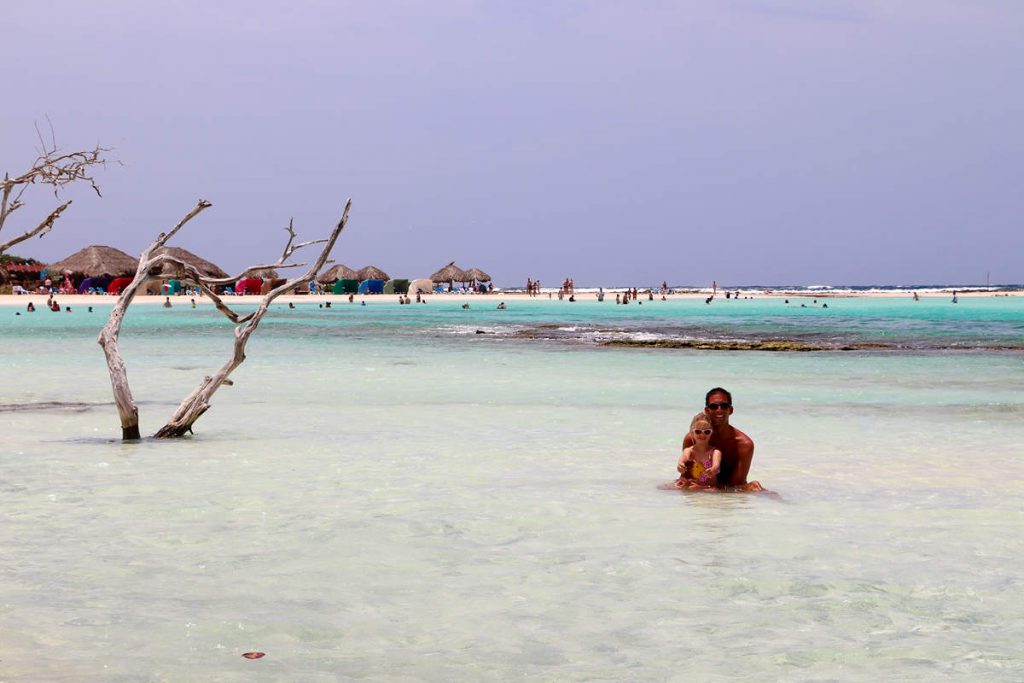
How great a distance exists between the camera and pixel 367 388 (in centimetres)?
2148

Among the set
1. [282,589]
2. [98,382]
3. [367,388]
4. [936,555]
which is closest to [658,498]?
[936,555]

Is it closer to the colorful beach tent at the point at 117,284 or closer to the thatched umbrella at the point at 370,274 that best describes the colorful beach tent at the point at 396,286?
the thatched umbrella at the point at 370,274

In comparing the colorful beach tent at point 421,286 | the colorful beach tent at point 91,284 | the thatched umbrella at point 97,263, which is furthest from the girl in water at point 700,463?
the colorful beach tent at point 421,286

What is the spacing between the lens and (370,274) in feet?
364

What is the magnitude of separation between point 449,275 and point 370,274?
10.2 metres

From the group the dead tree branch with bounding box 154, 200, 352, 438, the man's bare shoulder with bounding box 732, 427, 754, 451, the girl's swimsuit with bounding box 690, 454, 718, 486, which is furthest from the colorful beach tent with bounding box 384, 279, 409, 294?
the man's bare shoulder with bounding box 732, 427, 754, 451

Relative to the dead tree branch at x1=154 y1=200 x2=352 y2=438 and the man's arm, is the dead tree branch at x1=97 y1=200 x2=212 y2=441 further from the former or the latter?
the man's arm

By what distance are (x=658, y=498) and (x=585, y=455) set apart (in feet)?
9.68

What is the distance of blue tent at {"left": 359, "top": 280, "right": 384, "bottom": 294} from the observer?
110738 millimetres

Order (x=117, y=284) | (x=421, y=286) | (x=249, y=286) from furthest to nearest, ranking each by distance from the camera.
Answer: (x=421, y=286) → (x=249, y=286) → (x=117, y=284)

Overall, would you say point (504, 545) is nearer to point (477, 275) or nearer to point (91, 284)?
point (91, 284)

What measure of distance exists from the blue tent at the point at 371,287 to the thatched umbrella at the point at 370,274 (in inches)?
15.4

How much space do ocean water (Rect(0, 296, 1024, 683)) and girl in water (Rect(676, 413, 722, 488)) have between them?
22cm

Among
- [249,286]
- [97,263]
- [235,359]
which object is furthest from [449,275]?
[235,359]
